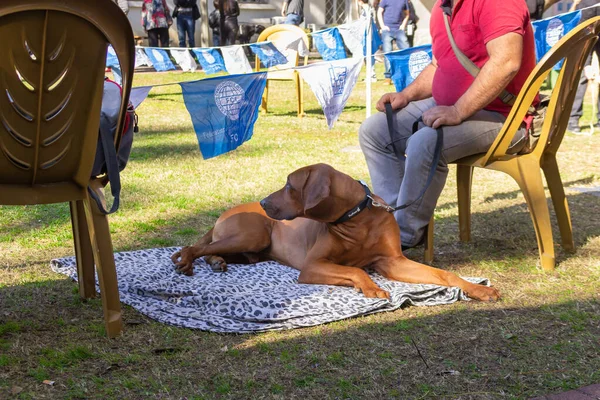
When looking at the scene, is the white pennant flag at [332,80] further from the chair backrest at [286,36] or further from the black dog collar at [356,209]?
the black dog collar at [356,209]

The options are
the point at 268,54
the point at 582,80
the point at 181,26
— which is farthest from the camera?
the point at 181,26

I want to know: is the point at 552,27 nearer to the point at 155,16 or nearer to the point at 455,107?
the point at 455,107

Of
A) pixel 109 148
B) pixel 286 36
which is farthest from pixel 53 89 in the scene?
pixel 286 36

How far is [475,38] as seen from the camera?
4426mm

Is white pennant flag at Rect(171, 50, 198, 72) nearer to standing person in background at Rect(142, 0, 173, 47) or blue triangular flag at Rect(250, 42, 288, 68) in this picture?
blue triangular flag at Rect(250, 42, 288, 68)

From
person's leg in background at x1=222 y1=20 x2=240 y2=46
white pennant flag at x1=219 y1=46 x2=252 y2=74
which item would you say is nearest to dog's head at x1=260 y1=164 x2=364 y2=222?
white pennant flag at x1=219 y1=46 x2=252 y2=74

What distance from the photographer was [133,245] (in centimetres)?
532

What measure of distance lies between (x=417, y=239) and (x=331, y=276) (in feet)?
2.45

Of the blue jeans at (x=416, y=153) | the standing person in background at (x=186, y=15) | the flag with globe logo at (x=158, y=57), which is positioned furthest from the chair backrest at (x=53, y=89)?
the standing person in background at (x=186, y=15)

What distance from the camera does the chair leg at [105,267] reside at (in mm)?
3482

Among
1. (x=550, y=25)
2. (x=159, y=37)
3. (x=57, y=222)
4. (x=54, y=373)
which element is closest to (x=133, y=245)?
(x=57, y=222)

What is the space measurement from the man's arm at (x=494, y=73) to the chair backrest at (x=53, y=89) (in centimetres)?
202

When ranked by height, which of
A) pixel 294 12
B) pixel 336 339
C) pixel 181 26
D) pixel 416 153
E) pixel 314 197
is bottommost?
pixel 336 339

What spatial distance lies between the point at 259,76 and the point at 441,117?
244 cm
